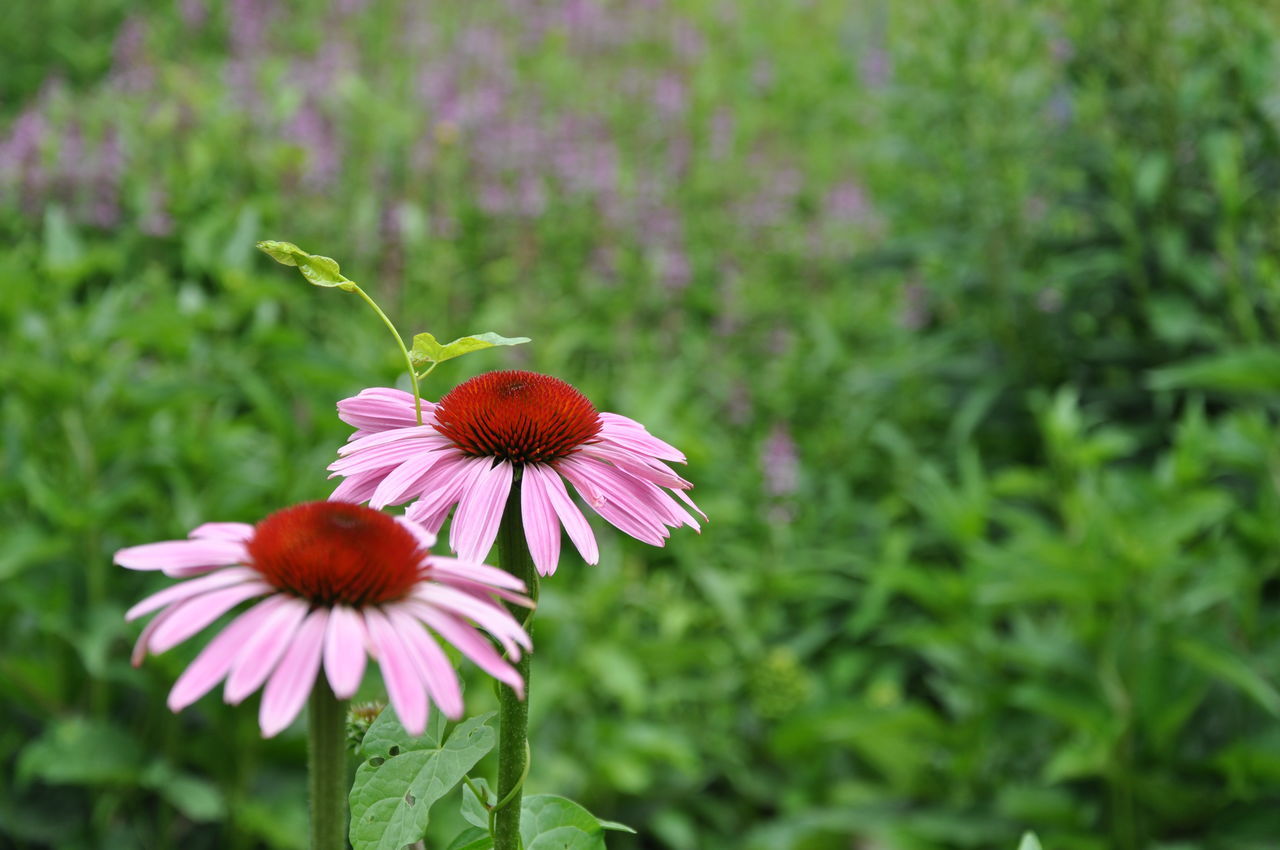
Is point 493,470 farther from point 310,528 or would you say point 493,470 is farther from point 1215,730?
point 1215,730

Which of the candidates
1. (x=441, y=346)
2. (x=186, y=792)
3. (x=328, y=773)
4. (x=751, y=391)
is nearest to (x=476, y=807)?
(x=328, y=773)

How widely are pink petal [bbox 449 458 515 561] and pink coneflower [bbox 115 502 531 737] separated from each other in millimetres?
33

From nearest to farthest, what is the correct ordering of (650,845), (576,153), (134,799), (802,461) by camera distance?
(134,799)
(650,845)
(802,461)
(576,153)

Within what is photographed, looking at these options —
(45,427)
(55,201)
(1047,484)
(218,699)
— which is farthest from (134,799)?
(55,201)

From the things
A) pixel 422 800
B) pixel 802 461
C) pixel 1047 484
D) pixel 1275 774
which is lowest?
pixel 422 800

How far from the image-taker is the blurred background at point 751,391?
195cm

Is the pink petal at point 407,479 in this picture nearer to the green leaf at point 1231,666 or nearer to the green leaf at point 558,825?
the green leaf at point 558,825

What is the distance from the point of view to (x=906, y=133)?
3594 millimetres

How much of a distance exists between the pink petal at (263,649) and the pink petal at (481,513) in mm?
84

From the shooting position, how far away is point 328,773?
0.43m

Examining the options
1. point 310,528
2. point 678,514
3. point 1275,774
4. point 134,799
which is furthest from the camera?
point 134,799

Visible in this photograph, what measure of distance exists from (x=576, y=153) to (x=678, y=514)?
13.0ft

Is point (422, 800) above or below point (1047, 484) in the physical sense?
below

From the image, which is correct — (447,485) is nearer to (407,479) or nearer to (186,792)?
(407,479)
